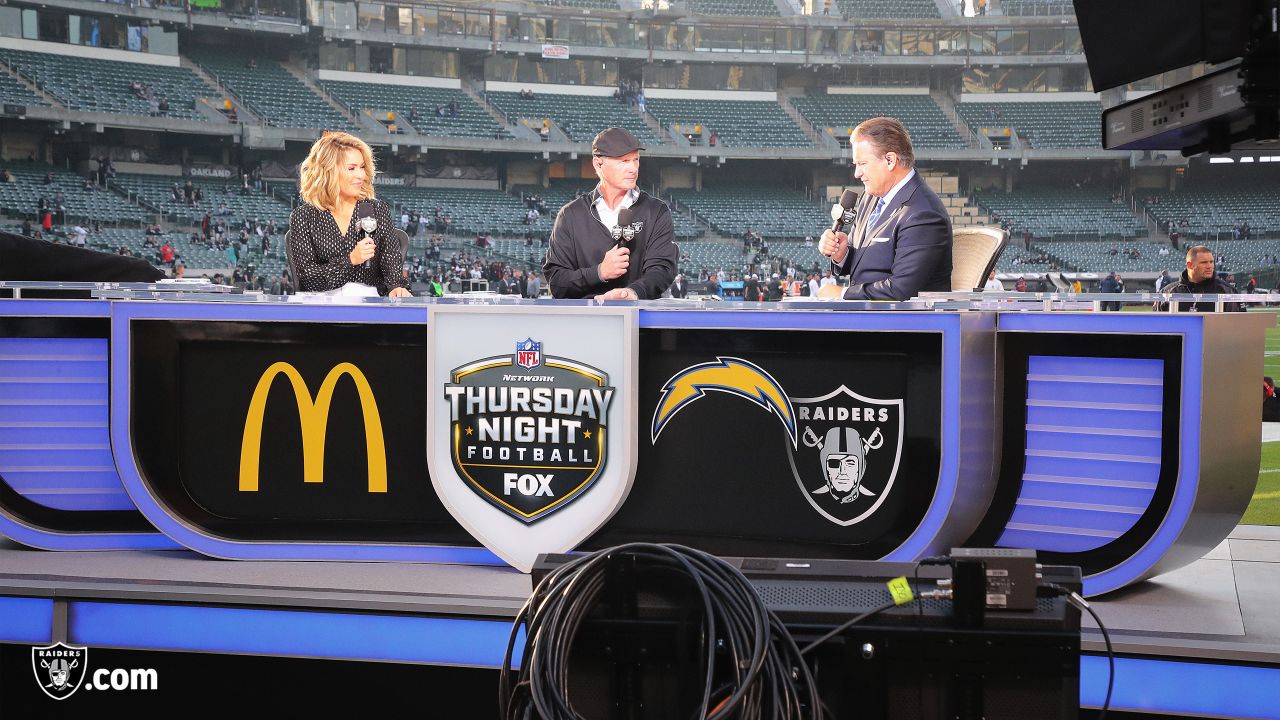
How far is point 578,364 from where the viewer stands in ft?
9.32

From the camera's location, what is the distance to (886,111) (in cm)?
4116

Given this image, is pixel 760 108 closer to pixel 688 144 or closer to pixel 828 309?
pixel 688 144

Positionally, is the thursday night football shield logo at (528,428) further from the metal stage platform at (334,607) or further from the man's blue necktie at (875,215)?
the man's blue necktie at (875,215)

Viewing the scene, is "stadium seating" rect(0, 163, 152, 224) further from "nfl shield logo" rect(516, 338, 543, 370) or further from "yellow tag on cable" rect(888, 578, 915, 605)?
"yellow tag on cable" rect(888, 578, 915, 605)

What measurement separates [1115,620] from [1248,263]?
3546 centimetres

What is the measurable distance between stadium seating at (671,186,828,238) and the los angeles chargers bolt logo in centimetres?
3317

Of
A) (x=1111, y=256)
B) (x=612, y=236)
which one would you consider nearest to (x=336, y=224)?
(x=612, y=236)

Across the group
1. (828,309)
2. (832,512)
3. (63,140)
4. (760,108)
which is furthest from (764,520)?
(760,108)

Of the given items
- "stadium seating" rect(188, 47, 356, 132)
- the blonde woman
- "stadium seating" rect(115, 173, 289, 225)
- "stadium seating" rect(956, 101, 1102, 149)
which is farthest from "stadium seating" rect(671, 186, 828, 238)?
the blonde woman

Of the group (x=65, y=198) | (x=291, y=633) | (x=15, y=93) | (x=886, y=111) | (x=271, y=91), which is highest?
(x=886, y=111)

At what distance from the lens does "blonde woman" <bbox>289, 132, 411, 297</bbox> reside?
3.45 meters

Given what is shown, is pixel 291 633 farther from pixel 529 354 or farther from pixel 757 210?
pixel 757 210

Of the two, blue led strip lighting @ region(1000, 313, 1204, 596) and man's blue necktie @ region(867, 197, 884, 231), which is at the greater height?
man's blue necktie @ region(867, 197, 884, 231)

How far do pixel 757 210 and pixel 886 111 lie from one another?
268 inches
